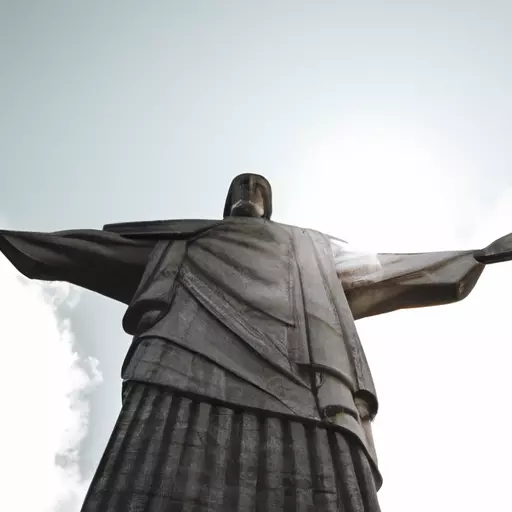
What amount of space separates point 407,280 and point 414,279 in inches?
2.5

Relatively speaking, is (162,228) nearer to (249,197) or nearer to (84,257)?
(84,257)

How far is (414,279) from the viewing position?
6.26m

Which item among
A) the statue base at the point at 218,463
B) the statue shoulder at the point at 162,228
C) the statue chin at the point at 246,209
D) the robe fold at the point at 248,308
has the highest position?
the statue chin at the point at 246,209

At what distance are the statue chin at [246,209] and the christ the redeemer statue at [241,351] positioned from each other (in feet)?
1.58

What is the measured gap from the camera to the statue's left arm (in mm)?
6227

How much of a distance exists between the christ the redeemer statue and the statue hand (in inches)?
0.5

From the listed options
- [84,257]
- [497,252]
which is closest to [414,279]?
[497,252]

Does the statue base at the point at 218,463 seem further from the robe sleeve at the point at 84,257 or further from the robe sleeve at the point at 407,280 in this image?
the robe sleeve at the point at 407,280

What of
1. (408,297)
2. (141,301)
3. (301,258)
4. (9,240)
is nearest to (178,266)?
(141,301)

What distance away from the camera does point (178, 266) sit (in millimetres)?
5820

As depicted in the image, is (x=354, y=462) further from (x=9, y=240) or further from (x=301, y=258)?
(x=9, y=240)

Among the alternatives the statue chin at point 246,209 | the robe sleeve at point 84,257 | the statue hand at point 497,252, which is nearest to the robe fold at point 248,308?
the robe sleeve at point 84,257

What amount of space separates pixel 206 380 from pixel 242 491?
33.5 inches

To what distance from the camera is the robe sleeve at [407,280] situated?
6242mm
